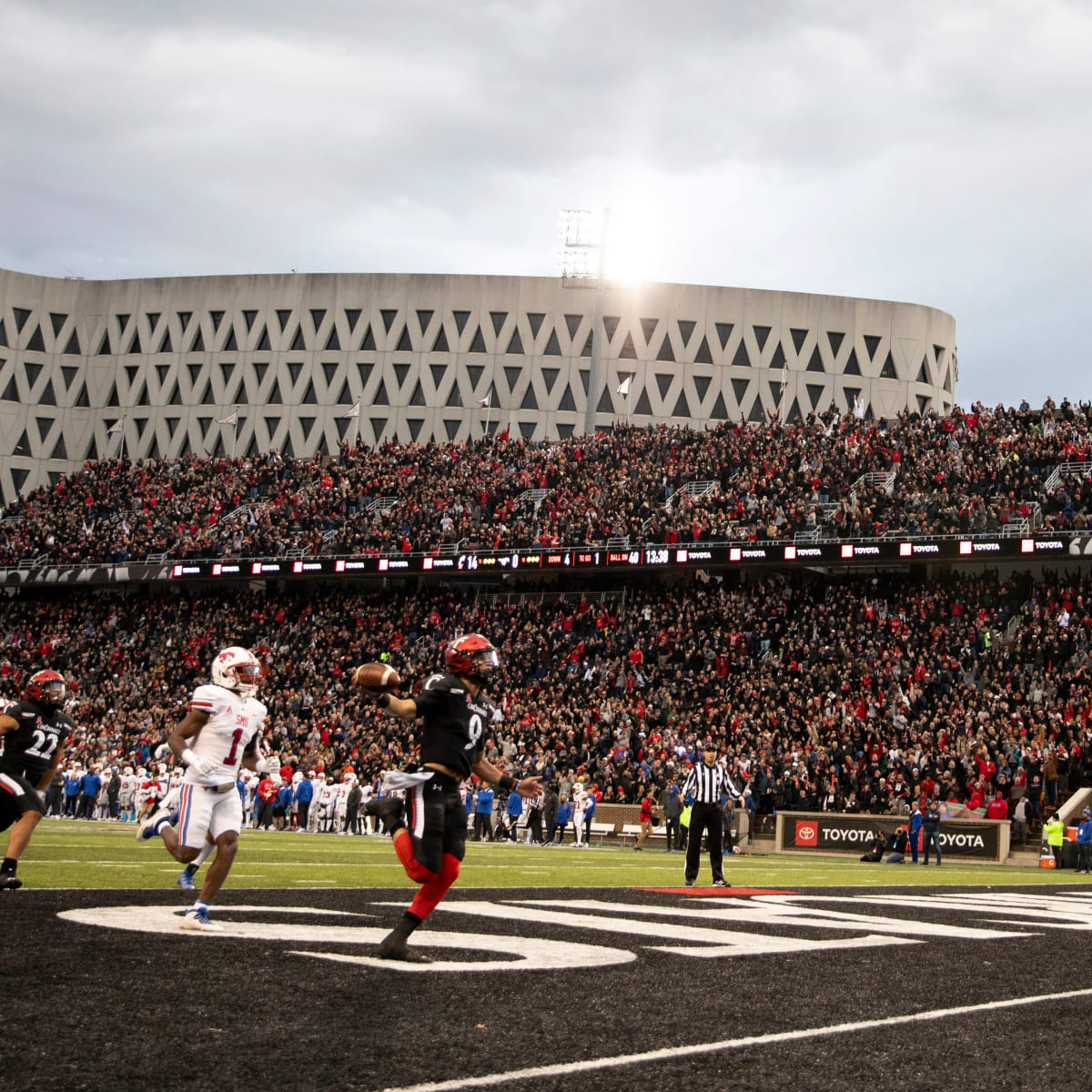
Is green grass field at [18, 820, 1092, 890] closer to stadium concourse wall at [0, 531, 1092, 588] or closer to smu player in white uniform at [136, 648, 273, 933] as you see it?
smu player in white uniform at [136, 648, 273, 933]

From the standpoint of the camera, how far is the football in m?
7.58

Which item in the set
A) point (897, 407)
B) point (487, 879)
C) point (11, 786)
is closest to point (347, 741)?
point (487, 879)

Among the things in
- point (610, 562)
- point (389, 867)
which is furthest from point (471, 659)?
point (610, 562)

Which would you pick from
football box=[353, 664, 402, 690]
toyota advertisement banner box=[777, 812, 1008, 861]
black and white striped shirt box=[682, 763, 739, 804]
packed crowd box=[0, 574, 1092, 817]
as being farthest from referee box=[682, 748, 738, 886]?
packed crowd box=[0, 574, 1092, 817]

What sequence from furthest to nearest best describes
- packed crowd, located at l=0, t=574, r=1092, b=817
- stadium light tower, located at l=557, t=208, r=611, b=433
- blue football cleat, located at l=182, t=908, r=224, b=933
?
stadium light tower, located at l=557, t=208, r=611, b=433, packed crowd, located at l=0, t=574, r=1092, b=817, blue football cleat, located at l=182, t=908, r=224, b=933

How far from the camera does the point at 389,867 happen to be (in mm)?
18797

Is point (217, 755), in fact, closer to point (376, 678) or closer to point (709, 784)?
point (376, 678)

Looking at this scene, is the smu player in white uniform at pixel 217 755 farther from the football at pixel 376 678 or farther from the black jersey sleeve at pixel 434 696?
the football at pixel 376 678

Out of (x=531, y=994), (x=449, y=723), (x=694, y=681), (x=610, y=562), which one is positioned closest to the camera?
(x=531, y=994)

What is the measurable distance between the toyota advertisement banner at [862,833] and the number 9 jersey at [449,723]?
24.5 metres

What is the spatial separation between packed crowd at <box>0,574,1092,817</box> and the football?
79.2 ft

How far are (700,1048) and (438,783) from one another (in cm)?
283

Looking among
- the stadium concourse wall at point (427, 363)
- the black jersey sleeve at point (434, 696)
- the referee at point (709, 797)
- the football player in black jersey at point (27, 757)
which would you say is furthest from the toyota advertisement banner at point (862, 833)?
the stadium concourse wall at point (427, 363)

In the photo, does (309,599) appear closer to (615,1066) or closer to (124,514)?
(124,514)
